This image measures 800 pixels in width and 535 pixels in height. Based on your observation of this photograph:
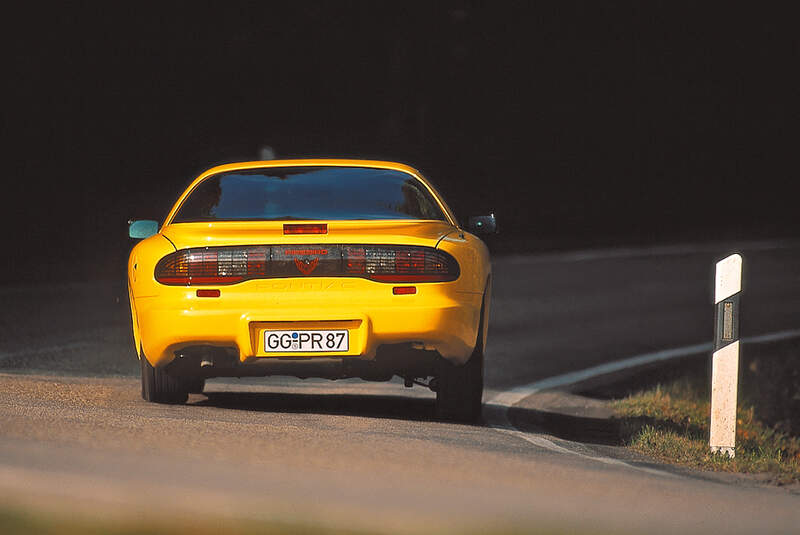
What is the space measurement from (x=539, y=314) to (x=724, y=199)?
34919 millimetres

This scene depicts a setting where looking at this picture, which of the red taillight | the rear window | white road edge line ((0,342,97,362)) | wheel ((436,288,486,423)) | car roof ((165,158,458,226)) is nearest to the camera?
the red taillight

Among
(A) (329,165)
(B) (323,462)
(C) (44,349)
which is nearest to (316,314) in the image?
(B) (323,462)

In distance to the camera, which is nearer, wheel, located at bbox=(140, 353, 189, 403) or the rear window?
the rear window

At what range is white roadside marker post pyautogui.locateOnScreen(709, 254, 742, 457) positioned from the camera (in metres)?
7.97

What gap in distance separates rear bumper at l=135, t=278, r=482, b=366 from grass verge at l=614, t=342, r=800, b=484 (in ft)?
5.13

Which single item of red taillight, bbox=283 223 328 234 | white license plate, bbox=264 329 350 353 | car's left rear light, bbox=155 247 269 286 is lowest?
white license plate, bbox=264 329 350 353

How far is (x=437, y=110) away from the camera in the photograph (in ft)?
169

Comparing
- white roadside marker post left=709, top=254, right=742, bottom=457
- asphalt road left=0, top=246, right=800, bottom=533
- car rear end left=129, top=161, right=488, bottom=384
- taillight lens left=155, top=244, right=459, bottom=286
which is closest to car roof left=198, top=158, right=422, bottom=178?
car rear end left=129, top=161, right=488, bottom=384

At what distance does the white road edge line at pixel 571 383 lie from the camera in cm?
775

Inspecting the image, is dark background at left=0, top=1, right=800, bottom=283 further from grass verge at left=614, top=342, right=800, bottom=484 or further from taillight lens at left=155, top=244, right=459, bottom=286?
taillight lens at left=155, top=244, right=459, bottom=286

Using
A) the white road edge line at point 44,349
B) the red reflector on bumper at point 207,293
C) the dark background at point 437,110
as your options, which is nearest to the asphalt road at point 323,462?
the white road edge line at point 44,349

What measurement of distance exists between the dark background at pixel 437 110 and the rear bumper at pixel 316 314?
17529 mm

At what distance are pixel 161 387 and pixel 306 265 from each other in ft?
5.56

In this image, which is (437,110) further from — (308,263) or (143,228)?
(308,263)
